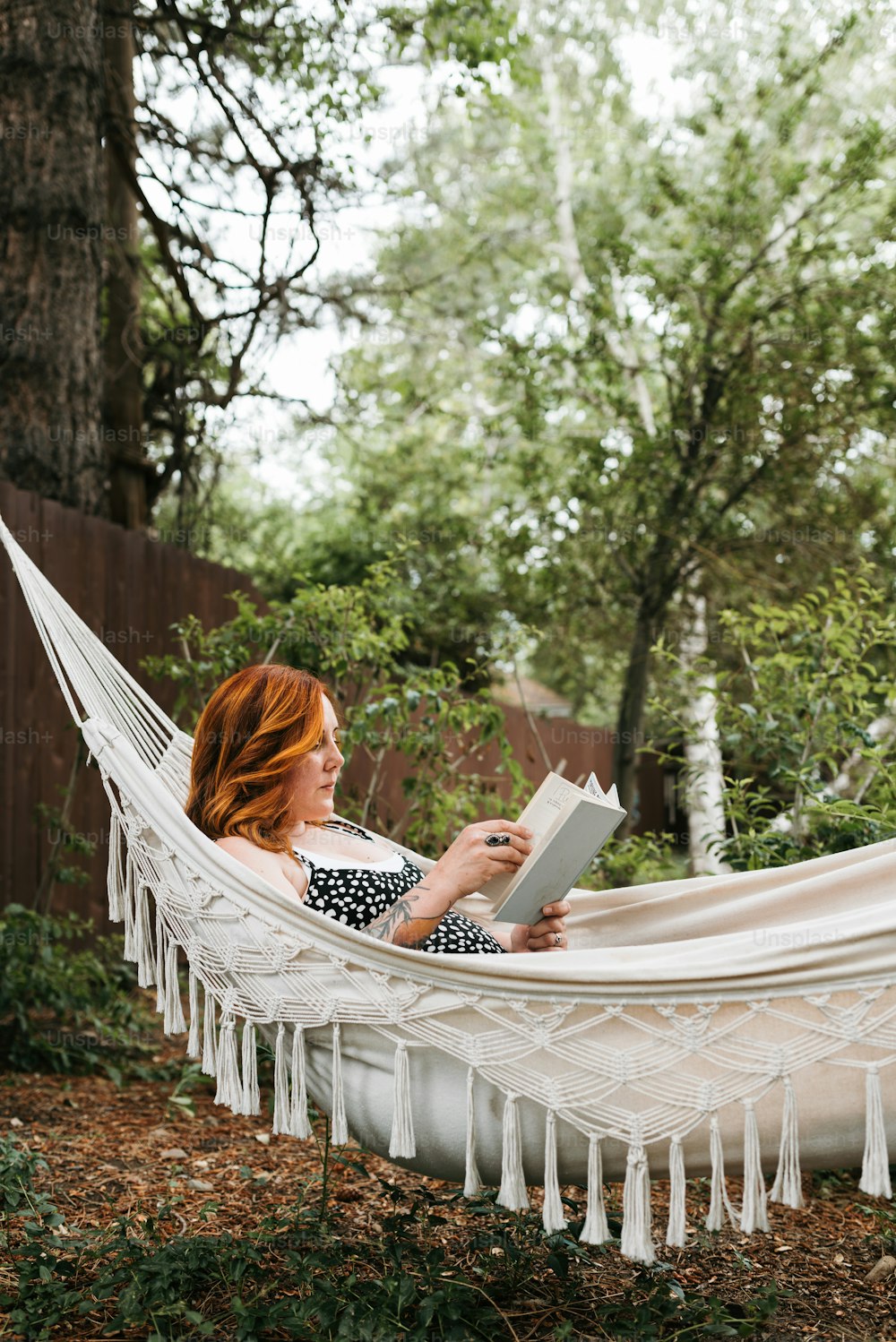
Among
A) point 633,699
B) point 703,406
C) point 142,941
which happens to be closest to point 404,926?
point 142,941

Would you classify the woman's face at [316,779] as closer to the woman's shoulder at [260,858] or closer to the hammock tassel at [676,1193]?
the woman's shoulder at [260,858]

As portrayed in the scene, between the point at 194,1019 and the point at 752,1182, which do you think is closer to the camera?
the point at 752,1182

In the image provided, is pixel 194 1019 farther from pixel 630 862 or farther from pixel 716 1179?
pixel 630 862

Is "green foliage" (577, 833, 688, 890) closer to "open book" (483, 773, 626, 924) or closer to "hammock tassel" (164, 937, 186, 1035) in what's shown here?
"open book" (483, 773, 626, 924)

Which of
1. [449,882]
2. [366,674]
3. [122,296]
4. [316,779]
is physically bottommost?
[449,882]

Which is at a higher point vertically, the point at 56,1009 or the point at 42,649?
the point at 42,649

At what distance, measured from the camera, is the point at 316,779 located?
184 centimetres

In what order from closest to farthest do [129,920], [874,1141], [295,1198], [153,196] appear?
[874,1141], [129,920], [295,1198], [153,196]

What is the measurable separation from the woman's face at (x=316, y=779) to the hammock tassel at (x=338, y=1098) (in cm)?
38

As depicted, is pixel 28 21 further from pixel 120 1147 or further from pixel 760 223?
pixel 760 223

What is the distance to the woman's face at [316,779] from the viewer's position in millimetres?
1830

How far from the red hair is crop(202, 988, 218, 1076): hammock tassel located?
0.24 meters

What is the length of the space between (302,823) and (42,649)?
6.79 feet

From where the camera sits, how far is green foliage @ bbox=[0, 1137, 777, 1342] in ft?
5.27
